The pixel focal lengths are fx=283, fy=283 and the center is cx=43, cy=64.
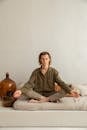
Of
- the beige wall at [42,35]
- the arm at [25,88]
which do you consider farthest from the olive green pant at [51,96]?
the beige wall at [42,35]

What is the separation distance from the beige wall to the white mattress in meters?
0.69

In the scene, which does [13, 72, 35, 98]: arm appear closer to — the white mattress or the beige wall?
the white mattress

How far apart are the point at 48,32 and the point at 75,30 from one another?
182 millimetres

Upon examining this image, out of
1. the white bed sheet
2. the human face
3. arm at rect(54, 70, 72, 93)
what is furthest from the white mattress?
the human face

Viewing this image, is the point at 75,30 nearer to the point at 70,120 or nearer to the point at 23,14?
the point at 23,14

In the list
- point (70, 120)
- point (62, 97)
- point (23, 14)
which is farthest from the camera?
point (23, 14)

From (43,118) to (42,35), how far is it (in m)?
0.80

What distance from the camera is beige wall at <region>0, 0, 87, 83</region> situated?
1892 millimetres

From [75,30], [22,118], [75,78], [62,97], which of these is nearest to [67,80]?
[75,78]

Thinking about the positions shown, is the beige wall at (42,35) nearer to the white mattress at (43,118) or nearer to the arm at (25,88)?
the arm at (25,88)

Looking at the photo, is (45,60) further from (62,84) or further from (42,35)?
(42,35)

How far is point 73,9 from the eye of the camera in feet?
6.23

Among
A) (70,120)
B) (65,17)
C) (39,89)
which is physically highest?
(65,17)

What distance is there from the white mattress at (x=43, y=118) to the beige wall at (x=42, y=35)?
69cm
